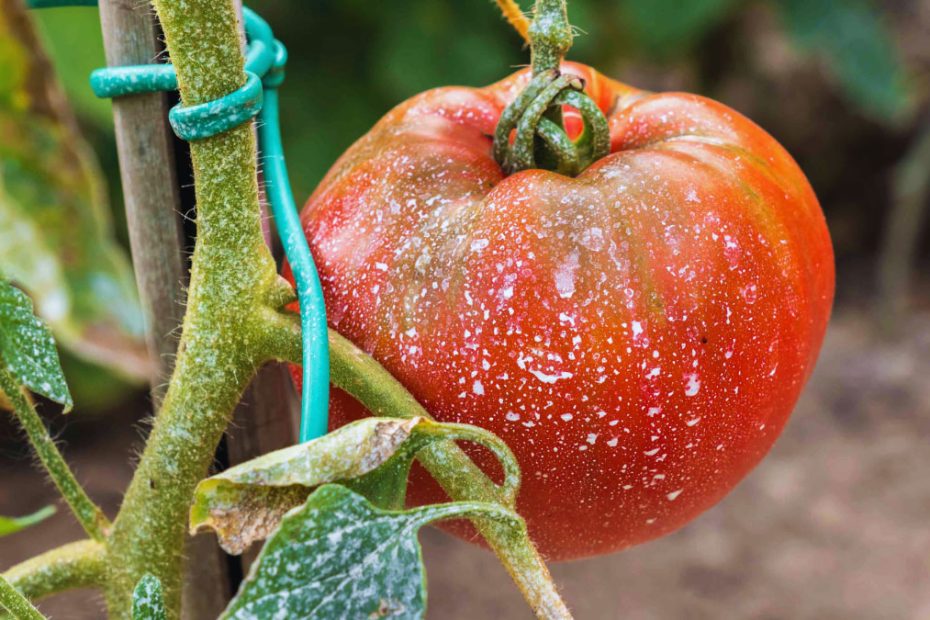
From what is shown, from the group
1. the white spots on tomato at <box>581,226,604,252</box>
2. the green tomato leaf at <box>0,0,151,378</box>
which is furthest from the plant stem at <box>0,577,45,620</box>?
the green tomato leaf at <box>0,0,151,378</box>

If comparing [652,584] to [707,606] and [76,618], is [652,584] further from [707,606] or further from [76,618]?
[76,618]

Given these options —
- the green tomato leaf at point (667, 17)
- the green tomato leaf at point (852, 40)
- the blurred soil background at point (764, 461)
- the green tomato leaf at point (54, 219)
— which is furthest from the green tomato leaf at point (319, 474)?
the green tomato leaf at point (852, 40)

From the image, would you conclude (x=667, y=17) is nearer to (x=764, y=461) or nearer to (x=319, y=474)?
(x=764, y=461)

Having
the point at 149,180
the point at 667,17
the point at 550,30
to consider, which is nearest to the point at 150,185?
the point at 149,180

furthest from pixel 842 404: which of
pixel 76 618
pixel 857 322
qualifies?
pixel 76 618

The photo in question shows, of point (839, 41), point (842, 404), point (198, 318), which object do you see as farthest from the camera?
point (842, 404)

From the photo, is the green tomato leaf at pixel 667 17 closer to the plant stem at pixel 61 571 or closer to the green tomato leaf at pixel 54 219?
the green tomato leaf at pixel 54 219
